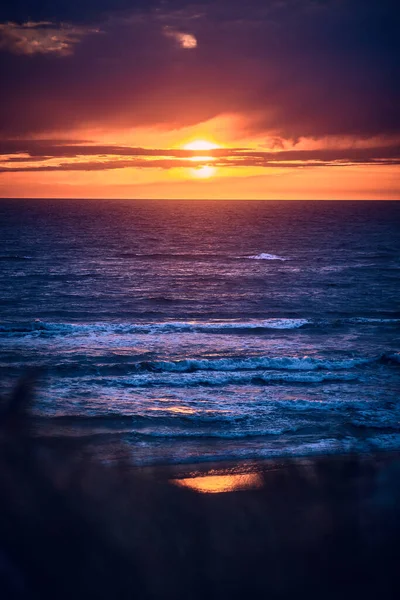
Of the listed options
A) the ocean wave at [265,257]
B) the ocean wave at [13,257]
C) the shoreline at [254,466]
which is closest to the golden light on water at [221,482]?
the shoreline at [254,466]

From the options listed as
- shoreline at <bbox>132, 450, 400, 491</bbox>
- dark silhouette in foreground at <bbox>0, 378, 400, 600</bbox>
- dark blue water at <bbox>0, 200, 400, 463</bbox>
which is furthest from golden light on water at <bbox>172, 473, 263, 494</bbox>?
dark blue water at <bbox>0, 200, 400, 463</bbox>

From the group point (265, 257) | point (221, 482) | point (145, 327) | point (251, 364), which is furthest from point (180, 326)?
point (265, 257)

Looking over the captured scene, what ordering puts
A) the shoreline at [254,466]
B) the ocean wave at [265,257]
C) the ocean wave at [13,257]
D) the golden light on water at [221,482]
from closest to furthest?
the golden light on water at [221,482]
the shoreline at [254,466]
the ocean wave at [13,257]
the ocean wave at [265,257]

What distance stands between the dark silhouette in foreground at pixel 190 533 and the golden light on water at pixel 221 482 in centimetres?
20

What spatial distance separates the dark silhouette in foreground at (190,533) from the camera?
27.4ft

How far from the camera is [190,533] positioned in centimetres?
962

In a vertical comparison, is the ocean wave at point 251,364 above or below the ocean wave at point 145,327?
below

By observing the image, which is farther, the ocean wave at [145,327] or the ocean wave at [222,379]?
the ocean wave at [145,327]

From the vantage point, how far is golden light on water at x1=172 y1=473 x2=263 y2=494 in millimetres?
11180

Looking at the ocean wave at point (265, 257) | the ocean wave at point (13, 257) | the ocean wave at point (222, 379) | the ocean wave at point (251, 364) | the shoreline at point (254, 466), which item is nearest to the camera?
the shoreline at point (254, 466)

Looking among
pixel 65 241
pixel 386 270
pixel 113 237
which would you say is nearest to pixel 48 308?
pixel 386 270

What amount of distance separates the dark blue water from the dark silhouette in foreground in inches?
69.2

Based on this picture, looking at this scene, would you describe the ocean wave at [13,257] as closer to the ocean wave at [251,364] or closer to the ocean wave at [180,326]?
the ocean wave at [180,326]

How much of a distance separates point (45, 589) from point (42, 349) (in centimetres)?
1451
